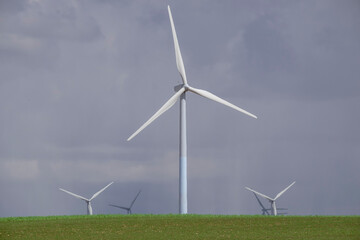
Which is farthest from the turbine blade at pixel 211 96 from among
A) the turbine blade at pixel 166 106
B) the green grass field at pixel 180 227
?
the green grass field at pixel 180 227

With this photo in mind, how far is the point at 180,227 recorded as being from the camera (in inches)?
2037

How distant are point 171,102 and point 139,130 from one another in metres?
6.87

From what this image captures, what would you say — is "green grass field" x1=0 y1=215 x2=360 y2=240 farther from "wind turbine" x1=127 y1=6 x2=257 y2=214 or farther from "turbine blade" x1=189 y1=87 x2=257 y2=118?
"turbine blade" x1=189 y1=87 x2=257 y2=118

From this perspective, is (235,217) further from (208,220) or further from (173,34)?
(173,34)

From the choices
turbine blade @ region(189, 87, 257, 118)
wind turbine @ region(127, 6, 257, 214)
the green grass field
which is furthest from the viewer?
turbine blade @ region(189, 87, 257, 118)

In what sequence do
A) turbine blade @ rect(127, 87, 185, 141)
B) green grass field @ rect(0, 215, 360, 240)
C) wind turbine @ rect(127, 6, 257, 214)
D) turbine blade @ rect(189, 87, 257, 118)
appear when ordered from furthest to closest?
turbine blade @ rect(189, 87, 257, 118)
turbine blade @ rect(127, 87, 185, 141)
wind turbine @ rect(127, 6, 257, 214)
green grass field @ rect(0, 215, 360, 240)

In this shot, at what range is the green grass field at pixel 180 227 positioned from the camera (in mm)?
46625

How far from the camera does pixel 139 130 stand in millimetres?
65688

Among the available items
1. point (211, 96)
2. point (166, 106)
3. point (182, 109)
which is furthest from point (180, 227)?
point (211, 96)

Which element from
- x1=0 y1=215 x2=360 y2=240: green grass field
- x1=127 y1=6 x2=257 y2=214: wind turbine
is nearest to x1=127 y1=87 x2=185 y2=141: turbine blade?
x1=127 y1=6 x2=257 y2=214: wind turbine

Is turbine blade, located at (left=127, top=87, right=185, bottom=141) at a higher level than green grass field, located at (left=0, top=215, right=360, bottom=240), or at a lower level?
higher

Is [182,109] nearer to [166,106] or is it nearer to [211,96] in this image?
[166,106]

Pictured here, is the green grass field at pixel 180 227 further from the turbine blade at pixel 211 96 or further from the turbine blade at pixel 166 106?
the turbine blade at pixel 211 96

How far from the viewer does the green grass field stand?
153ft
